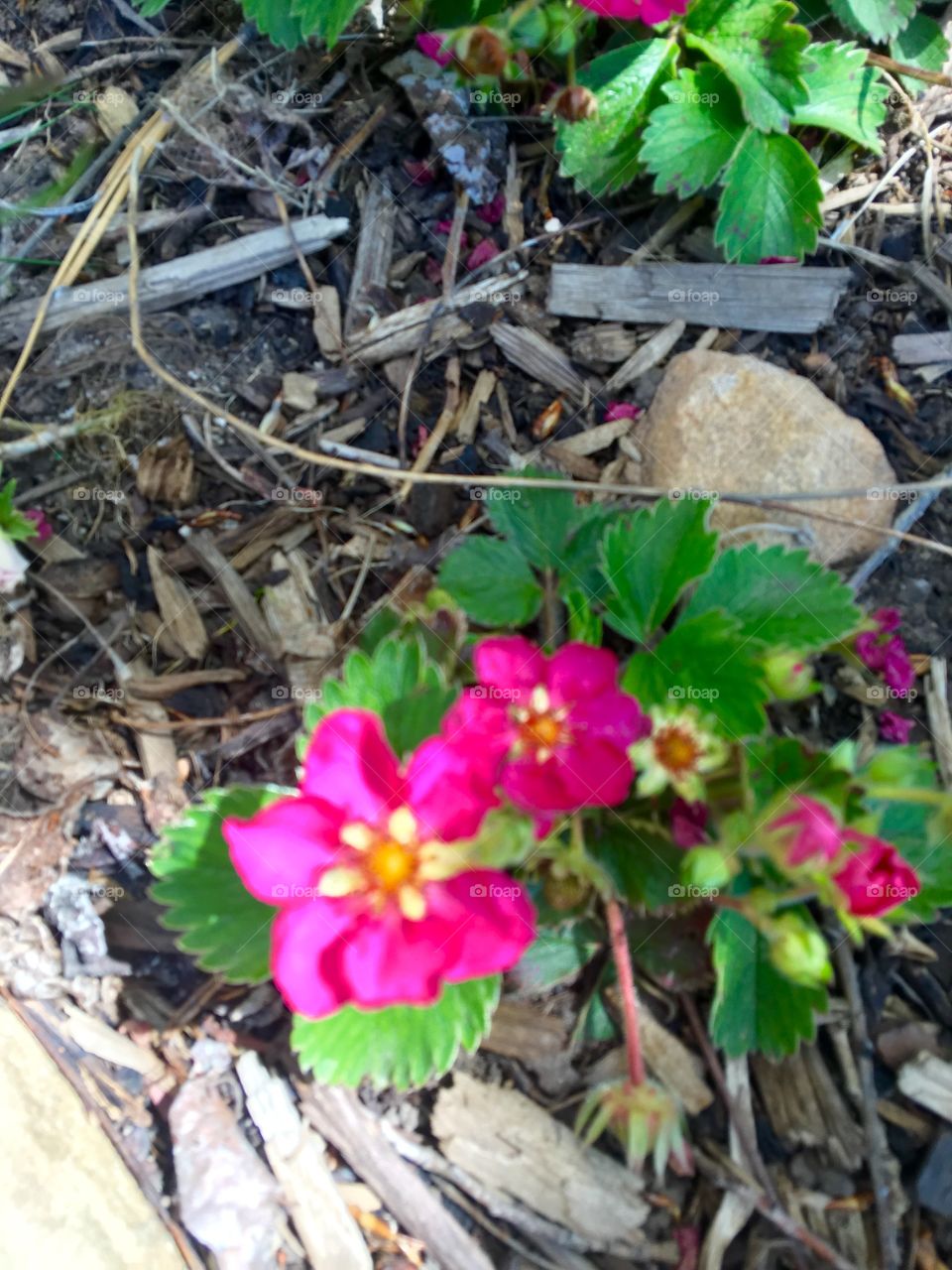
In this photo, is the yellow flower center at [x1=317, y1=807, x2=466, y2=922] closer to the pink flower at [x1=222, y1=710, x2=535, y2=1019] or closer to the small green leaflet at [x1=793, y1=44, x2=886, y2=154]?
the pink flower at [x1=222, y1=710, x2=535, y2=1019]

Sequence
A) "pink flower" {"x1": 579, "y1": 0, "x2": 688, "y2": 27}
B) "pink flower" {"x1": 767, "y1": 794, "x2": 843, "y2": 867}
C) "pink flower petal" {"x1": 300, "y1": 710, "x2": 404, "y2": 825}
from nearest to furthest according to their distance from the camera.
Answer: "pink flower" {"x1": 767, "y1": 794, "x2": 843, "y2": 867}, "pink flower petal" {"x1": 300, "y1": 710, "x2": 404, "y2": 825}, "pink flower" {"x1": 579, "y1": 0, "x2": 688, "y2": 27}

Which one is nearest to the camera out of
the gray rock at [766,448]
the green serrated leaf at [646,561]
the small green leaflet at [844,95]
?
the green serrated leaf at [646,561]

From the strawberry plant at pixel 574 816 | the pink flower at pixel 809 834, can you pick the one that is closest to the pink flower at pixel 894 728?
the strawberry plant at pixel 574 816

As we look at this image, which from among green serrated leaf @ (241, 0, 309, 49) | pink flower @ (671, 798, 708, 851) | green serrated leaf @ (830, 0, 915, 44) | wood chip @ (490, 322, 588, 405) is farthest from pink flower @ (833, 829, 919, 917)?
green serrated leaf @ (241, 0, 309, 49)

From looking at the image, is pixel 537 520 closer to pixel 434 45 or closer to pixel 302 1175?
pixel 434 45

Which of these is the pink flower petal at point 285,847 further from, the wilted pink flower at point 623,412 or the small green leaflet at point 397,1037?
the wilted pink flower at point 623,412
